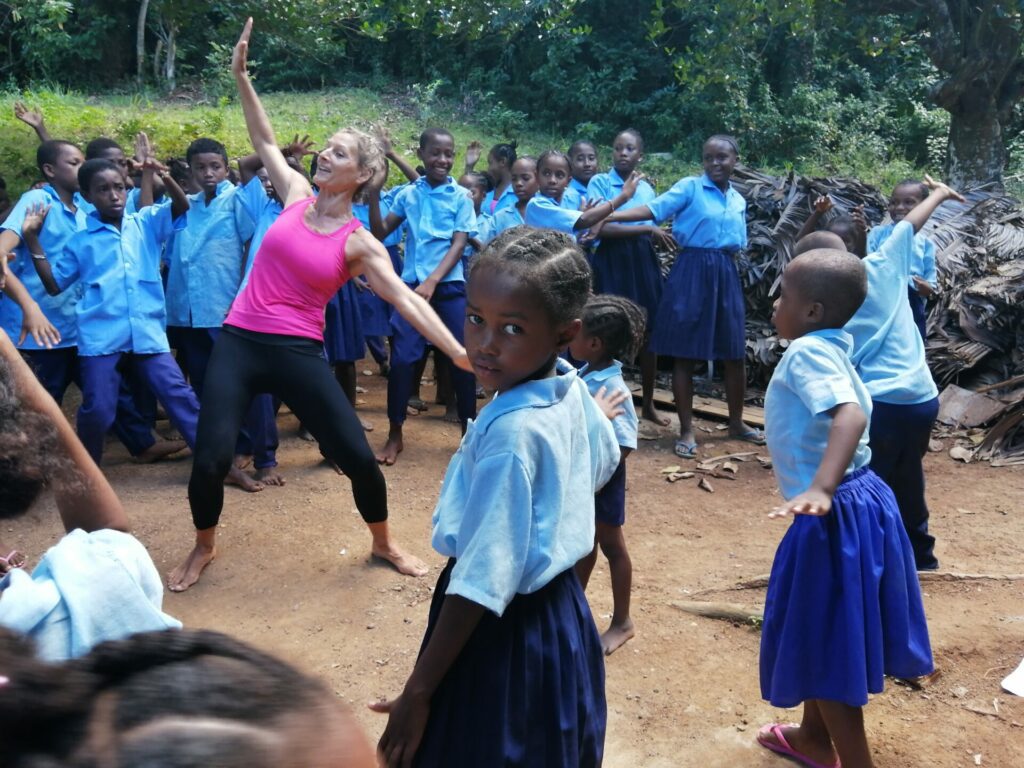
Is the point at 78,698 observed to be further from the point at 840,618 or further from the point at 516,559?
the point at 840,618

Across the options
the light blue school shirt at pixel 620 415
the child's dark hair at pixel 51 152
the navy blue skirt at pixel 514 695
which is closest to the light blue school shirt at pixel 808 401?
the light blue school shirt at pixel 620 415

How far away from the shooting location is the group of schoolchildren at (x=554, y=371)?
1.94 meters

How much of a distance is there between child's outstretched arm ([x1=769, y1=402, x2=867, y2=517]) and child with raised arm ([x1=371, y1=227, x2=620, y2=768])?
617mm

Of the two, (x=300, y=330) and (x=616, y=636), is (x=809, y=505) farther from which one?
(x=300, y=330)

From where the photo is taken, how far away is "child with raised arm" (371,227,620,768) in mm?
1842

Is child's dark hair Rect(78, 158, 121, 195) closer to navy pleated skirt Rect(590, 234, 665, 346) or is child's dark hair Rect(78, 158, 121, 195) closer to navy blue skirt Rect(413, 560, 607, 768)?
navy pleated skirt Rect(590, 234, 665, 346)

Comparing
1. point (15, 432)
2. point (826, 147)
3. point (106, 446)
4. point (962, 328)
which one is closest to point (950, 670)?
point (15, 432)

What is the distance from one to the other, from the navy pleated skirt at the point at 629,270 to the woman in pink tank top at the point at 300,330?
310 cm

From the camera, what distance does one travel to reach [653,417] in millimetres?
7000

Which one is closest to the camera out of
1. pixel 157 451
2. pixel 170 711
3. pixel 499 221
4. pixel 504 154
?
pixel 170 711

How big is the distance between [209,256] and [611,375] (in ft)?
10.6

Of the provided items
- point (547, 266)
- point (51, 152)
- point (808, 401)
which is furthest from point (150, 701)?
point (51, 152)

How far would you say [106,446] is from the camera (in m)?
6.23

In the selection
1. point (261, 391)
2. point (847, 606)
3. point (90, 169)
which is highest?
point (90, 169)
